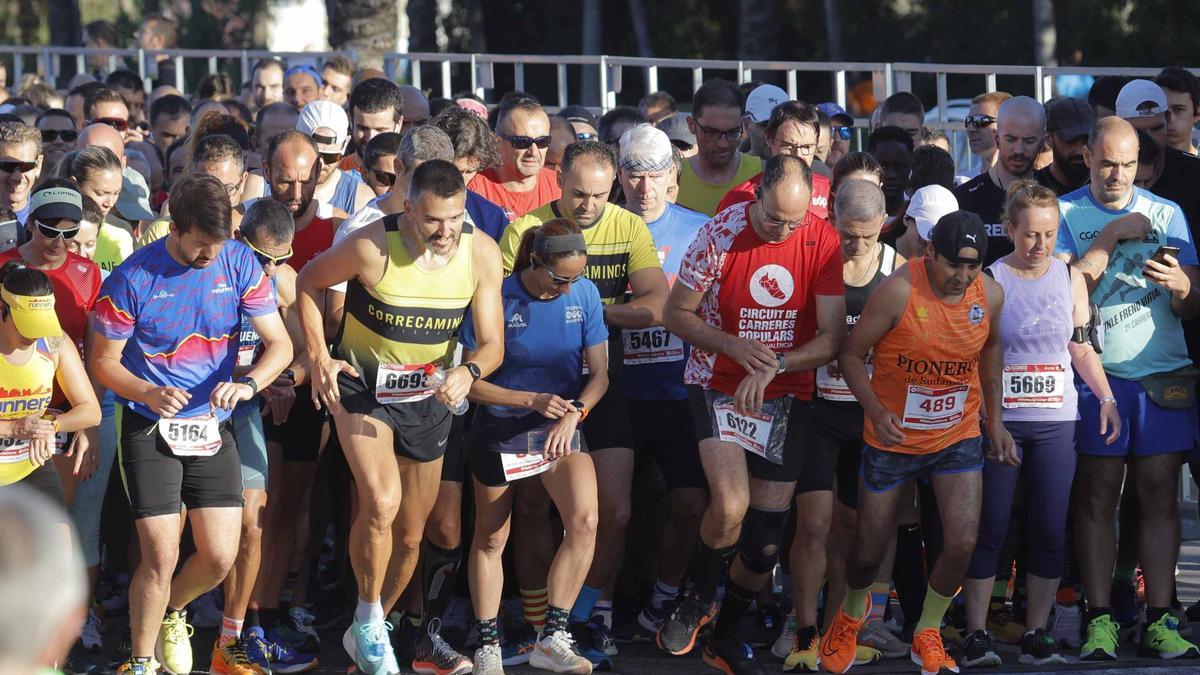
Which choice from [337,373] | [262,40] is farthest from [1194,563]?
[262,40]

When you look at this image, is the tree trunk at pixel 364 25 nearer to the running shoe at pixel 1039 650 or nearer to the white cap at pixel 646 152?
the white cap at pixel 646 152

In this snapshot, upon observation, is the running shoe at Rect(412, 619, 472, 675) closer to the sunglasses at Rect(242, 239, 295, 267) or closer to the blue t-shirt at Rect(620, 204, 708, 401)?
the blue t-shirt at Rect(620, 204, 708, 401)

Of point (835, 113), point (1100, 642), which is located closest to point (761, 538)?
point (1100, 642)

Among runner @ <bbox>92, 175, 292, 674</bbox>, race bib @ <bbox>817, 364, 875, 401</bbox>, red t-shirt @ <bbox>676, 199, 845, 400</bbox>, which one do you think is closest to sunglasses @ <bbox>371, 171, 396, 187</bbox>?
runner @ <bbox>92, 175, 292, 674</bbox>

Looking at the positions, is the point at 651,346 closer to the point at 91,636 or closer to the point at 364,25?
the point at 91,636

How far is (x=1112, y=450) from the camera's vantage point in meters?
7.20

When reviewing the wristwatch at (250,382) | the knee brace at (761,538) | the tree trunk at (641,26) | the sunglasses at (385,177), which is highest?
the tree trunk at (641,26)

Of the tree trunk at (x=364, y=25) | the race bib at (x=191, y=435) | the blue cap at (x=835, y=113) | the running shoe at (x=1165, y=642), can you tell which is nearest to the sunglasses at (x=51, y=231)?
the race bib at (x=191, y=435)

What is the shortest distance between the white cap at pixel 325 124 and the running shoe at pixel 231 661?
8.28 ft

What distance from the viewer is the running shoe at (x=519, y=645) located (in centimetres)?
711

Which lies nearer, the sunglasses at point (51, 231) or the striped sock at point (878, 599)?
the sunglasses at point (51, 231)

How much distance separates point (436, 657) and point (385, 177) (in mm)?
2280

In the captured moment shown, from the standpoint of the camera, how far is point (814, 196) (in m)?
7.68

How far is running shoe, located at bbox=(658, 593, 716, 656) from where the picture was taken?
7223 millimetres
